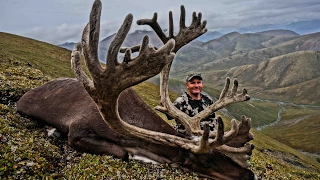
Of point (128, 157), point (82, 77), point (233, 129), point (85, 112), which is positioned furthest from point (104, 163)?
point (233, 129)

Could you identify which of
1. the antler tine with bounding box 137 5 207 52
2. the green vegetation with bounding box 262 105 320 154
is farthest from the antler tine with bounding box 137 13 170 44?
the green vegetation with bounding box 262 105 320 154

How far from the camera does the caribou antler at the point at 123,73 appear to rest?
6.32 m

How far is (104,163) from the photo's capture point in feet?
29.0

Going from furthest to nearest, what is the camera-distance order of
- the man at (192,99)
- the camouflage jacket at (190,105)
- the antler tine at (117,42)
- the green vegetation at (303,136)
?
the green vegetation at (303,136)
the man at (192,99)
the camouflage jacket at (190,105)
the antler tine at (117,42)

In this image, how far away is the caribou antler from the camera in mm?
6324

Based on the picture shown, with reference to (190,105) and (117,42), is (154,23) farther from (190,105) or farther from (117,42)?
(117,42)

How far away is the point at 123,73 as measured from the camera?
6.88 m

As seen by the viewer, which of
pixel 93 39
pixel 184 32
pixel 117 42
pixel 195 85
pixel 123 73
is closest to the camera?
pixel 117 42

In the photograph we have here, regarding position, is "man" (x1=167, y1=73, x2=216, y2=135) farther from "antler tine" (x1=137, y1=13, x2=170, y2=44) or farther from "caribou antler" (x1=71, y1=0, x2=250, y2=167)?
"caribou antler" (x1=71, y1=0, x2=250, y2=167)

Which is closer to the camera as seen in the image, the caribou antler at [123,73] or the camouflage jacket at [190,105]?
the caribou antler at [123,73]

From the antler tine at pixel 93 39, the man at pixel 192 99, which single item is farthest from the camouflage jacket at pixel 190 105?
the antler tine at pixel 93 39

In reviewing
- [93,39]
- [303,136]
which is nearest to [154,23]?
[93,39]

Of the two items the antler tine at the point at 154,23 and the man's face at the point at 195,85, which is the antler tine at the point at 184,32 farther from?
the man's face at the point at 195,85

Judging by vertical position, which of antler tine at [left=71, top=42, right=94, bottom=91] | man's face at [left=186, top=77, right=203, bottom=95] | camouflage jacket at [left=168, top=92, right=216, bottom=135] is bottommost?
camouflage jacket at [left=168, top=92, right=216, bottom=135]
